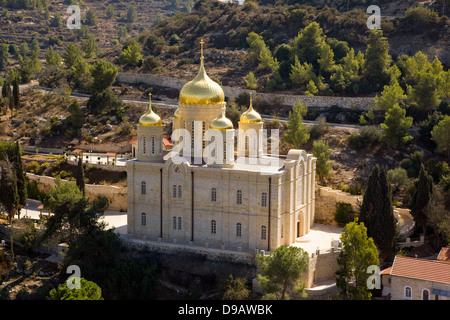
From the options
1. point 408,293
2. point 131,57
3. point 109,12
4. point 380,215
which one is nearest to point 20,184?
point 380,215

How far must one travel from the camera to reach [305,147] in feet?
199

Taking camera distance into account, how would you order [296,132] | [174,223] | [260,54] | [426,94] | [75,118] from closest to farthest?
[174,223]
[296,132]
[426,94]
[75,118]
[260,54]

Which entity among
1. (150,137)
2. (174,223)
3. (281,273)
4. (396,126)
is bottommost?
(281,273)

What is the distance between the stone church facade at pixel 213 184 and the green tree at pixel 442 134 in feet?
46.4

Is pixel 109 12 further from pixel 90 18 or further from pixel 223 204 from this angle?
pixel 223 204

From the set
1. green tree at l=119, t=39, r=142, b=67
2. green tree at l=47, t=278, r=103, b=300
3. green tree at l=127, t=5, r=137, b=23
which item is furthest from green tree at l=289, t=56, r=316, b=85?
green tree at l=127, t=5, r=137, b=23

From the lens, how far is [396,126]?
57625mm

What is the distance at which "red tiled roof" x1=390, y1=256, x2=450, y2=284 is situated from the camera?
36938 mm

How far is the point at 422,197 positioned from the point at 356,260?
893cm

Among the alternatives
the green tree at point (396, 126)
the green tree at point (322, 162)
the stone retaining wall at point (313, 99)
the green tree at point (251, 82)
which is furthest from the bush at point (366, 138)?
the green tree at point (251, 82)

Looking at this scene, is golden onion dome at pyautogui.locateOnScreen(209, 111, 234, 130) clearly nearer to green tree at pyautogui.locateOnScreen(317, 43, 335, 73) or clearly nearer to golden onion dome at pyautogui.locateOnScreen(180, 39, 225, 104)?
golden onion dome at pyautogui.locateOnScreen(180, 39, 225, 104)

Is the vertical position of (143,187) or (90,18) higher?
(90,18)

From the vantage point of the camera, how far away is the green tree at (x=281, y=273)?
37875 millimetres

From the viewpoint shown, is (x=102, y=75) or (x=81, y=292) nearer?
(x=81, y=292)
